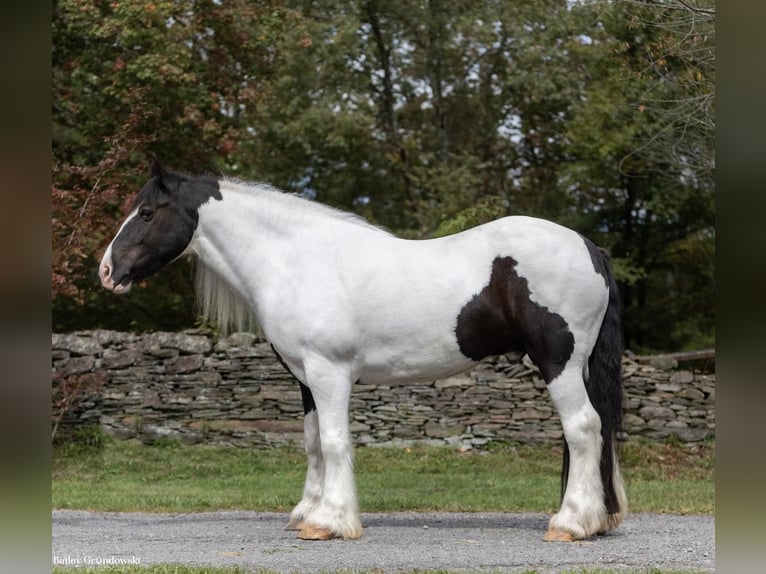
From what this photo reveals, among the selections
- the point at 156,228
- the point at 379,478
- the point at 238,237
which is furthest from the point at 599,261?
the point at 379,478

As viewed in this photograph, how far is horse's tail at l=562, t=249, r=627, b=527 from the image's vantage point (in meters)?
5.65

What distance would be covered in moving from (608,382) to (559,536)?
3.54ft

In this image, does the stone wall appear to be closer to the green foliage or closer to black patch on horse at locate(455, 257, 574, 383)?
the green foliage

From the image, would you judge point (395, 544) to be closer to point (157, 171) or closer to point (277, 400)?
point (157, 171)

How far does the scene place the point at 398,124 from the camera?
1908 centimetres

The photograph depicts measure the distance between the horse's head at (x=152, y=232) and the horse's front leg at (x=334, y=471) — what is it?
1.42 metres

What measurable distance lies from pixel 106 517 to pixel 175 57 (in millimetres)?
6695

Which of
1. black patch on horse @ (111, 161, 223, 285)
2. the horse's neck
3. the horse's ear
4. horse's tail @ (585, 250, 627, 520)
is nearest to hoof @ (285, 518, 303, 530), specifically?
the horse's neck

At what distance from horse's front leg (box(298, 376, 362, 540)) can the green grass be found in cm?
189
